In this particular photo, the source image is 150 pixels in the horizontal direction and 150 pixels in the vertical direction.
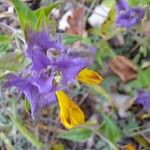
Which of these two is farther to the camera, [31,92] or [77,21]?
[77,21]

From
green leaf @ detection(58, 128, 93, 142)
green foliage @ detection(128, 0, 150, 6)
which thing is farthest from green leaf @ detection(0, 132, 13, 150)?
green foliage @ detection(128, 0, 150, 6)

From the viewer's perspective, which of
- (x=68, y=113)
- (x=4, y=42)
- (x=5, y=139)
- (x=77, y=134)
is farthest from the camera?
(x=5, y=139)

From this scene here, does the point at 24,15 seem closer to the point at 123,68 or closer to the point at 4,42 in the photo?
the point at 4,42

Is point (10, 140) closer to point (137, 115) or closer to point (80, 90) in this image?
point (80, 90)

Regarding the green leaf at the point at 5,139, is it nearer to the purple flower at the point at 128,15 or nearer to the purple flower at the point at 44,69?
the purple flower at the point at 128,15

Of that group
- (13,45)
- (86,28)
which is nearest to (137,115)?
(86,28)

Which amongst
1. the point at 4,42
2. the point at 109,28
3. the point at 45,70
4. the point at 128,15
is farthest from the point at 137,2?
the point at 45,70
